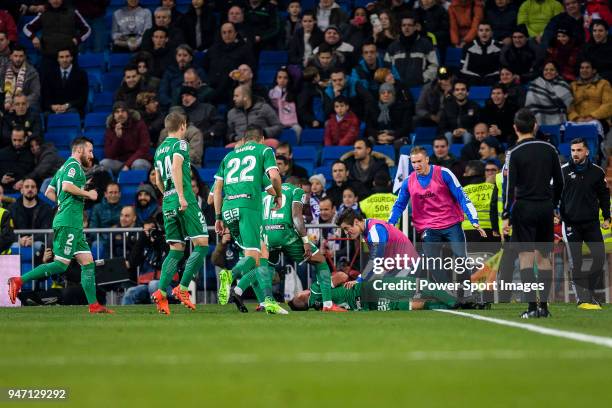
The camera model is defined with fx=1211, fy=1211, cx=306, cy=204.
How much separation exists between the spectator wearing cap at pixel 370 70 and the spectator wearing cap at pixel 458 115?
1293 millimetres

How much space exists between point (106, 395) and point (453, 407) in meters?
1.60

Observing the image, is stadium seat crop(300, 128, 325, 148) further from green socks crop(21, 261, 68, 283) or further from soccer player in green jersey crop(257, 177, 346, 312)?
green socks crop(21, 261, 68, 283)

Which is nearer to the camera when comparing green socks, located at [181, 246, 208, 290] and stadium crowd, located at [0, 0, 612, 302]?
green socks, located at [181, 246, 208, 290]

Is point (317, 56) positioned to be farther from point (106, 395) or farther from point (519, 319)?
point (106, 395)

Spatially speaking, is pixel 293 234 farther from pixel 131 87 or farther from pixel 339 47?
pixel 131 87

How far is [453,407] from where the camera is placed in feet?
16.5

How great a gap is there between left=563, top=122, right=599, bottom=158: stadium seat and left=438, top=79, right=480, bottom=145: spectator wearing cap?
153cm

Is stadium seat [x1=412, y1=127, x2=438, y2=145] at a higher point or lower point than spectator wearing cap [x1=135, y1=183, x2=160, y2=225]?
higher

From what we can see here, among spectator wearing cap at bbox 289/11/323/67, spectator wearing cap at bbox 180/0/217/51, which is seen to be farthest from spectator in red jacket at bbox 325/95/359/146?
spectator wearing cap at bbox 180/0/217/51

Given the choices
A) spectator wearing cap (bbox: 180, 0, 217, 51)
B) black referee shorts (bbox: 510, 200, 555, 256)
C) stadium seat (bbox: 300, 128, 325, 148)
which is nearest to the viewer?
black referee shorts (bbox: 510, 200, 555, 256)

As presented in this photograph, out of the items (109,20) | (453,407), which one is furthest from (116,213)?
(453,407)

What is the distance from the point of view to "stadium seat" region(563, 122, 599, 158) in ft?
65.7

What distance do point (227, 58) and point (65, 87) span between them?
323 cm

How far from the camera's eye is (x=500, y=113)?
20281 millimetres
